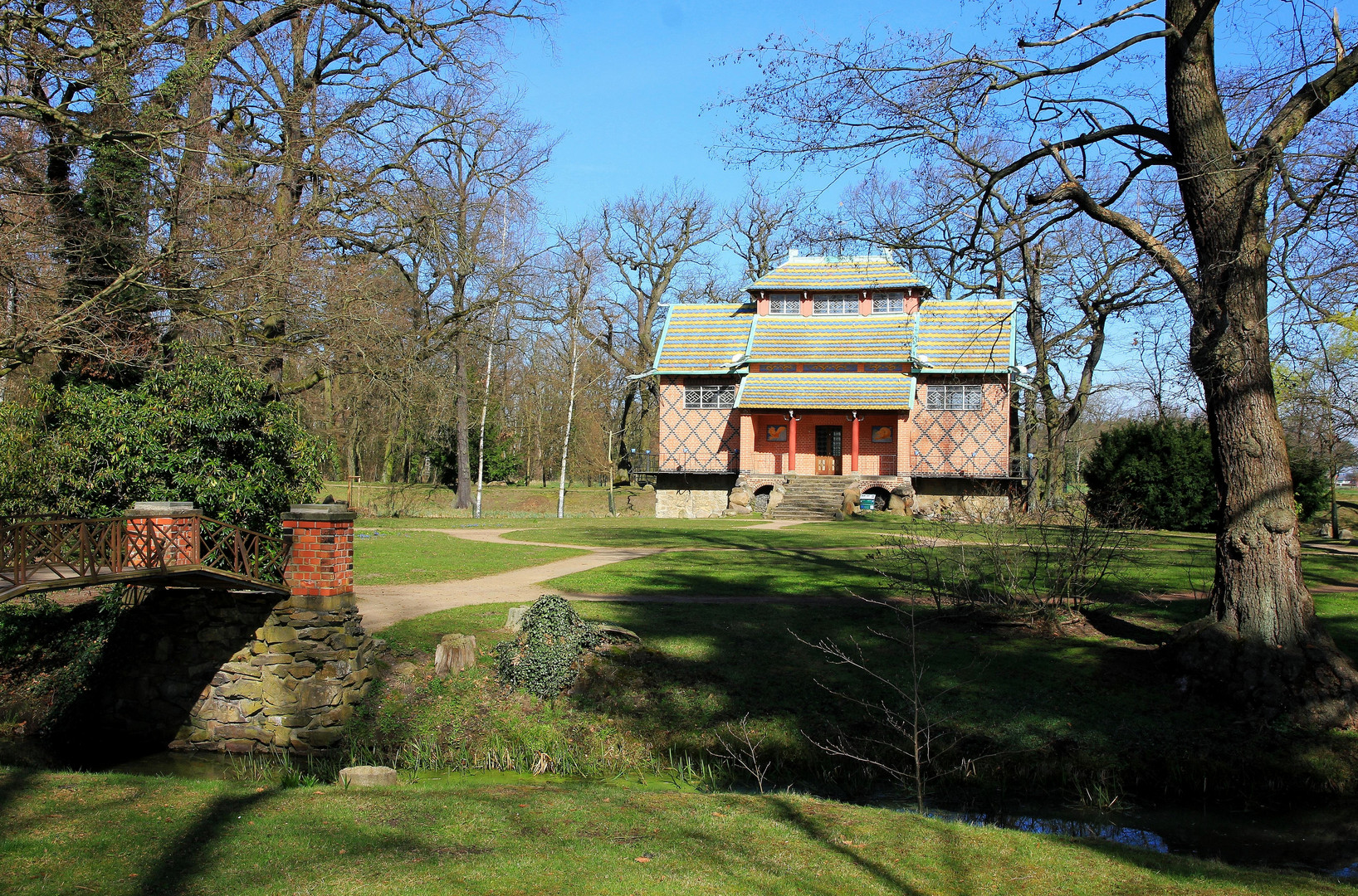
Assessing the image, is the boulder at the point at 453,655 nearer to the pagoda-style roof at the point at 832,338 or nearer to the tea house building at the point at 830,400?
the tea house building at the point at 830,400

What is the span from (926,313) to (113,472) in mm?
29073

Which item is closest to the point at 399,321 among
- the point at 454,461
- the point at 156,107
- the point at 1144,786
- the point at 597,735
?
the point at 156,107

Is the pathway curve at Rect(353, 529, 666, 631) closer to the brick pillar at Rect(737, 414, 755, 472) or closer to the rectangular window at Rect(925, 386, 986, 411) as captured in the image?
the brick pillar at Rect(737, 414, 755, 472)

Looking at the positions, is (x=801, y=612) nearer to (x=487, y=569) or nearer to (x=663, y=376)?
(x=487, y=569)

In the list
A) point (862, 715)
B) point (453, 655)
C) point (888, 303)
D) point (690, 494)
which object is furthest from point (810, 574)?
point (888, 303)

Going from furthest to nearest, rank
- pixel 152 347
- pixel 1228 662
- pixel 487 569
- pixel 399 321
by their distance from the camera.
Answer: pixel 399 321 → pixel 487 569 → pixel 152 347 → pixel 1228 662

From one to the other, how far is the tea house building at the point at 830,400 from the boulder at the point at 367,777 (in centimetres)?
2439

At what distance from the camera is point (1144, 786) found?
914cm

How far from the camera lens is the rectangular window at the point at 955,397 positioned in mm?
32781

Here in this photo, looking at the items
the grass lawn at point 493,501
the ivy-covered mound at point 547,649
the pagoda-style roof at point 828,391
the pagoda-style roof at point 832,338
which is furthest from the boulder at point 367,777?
the pagoda-style roof at point 832,338

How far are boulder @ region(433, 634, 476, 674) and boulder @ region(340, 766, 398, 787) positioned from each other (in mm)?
3419

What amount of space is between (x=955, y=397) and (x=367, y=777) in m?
28.6

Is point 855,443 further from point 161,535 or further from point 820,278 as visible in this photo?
point 161,535

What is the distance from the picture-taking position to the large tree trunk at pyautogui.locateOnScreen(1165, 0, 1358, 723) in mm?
9523
